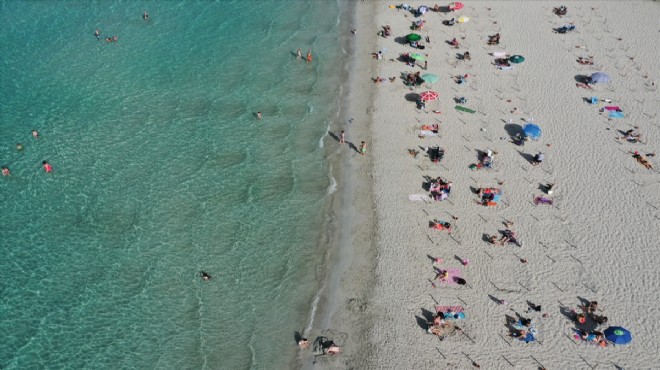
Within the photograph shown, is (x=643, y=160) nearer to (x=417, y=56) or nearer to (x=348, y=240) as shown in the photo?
(x=417, y=56)

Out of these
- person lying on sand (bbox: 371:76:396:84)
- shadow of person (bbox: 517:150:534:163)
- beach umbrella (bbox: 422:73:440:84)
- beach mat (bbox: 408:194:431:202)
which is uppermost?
beach umbrella (bbox: 422:73:440:84)

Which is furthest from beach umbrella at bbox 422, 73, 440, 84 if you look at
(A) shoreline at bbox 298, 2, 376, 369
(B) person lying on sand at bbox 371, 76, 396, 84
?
(A) shoreline at bbox 298, 2, 376, 369

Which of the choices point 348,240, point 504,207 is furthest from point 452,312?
point 504,207

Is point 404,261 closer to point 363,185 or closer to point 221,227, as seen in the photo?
point 363,185

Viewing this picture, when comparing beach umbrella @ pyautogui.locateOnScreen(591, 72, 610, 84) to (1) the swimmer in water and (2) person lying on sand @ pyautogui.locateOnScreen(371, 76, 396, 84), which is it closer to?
(2) person lying on sand @ pyautogui.locateOnScreen(371, 76, 396, 84)

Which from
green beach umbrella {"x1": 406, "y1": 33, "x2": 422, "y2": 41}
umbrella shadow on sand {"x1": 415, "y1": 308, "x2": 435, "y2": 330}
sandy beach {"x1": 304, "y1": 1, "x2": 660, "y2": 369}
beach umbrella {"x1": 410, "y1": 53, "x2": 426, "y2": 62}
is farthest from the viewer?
green beach umbrella {"x1": 406, "y1": 33, "x2": 422, "y2": 41}

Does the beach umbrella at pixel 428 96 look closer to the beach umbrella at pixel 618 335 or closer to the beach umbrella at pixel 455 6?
the beach umbrella at pixel 455 6
